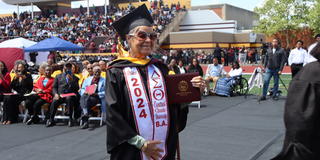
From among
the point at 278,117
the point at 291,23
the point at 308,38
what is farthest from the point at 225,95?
the point at 308,38

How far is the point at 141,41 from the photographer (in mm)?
2572

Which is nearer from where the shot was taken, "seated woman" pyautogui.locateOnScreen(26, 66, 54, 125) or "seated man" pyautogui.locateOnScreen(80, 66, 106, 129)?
"seated man" pyautogui.locateOnScreen(80, 66, 106, 129)

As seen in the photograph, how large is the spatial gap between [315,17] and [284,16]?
3371 millimetres

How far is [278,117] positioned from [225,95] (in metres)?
4.02

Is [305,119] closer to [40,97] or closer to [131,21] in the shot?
[131,21]

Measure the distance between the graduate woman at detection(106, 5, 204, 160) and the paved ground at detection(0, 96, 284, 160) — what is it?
9.44ft

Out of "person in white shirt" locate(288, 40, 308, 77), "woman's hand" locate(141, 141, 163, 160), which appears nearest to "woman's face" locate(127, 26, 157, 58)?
"woman's hand" locate(141, 141, 163, 160)

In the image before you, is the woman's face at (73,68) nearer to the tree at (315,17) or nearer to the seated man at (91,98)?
the seated man at (91,98)

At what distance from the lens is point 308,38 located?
128 ft

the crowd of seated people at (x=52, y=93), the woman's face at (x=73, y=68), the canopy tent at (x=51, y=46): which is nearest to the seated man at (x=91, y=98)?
the crowd of seated people at (x=52, y=93)

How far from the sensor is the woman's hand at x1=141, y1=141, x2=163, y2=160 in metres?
2.40

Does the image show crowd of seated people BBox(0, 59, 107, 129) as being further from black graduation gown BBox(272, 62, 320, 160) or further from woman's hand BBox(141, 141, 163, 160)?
black graduation gown BBox(272, 62, 320, 160)

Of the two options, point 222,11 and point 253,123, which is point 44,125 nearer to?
point 253,123

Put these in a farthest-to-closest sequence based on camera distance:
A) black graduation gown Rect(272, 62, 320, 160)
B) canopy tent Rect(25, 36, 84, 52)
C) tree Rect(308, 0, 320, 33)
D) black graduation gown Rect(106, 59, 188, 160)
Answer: tree Rect(308, 0, 320, 33) → canopy tent Rect(25, 36, 84, 52) → black graduation gown Rect(106, 59, 188, 160) → black graduation gown Rect(272, 62, 320, 160)
